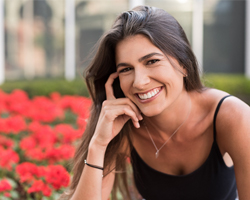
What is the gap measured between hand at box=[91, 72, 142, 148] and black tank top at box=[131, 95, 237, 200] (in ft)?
1.22

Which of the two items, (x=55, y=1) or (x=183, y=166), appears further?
(x=55, y=1)

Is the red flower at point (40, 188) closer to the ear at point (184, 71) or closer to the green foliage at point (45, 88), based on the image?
the ear at point (184, 71)

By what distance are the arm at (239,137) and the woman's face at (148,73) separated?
0.31m

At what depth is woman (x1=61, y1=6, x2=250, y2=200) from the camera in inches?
86.2

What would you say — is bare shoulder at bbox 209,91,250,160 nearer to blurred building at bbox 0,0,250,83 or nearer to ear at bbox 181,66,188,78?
ear at bbox 181,66,188,78

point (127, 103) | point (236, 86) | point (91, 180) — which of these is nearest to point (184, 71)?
point (127, 103)

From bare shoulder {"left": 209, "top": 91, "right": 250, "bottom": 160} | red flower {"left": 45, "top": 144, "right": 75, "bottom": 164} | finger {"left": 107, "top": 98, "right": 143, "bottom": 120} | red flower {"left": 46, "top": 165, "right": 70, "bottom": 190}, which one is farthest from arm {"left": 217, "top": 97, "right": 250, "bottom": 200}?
red flower {"left": 45, "top": 144, "right": 75, "bottom": 164}

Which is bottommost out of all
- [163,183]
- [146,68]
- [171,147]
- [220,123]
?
[163,183]

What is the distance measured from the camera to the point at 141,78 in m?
2.17

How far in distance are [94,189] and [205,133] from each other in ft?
2.47

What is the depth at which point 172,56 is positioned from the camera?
222cm

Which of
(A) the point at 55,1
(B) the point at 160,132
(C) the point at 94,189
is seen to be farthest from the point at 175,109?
(A) the point at 55,1

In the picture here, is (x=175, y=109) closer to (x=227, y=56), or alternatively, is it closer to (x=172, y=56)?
(x=172, y=56)

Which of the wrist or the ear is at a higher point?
the ear
